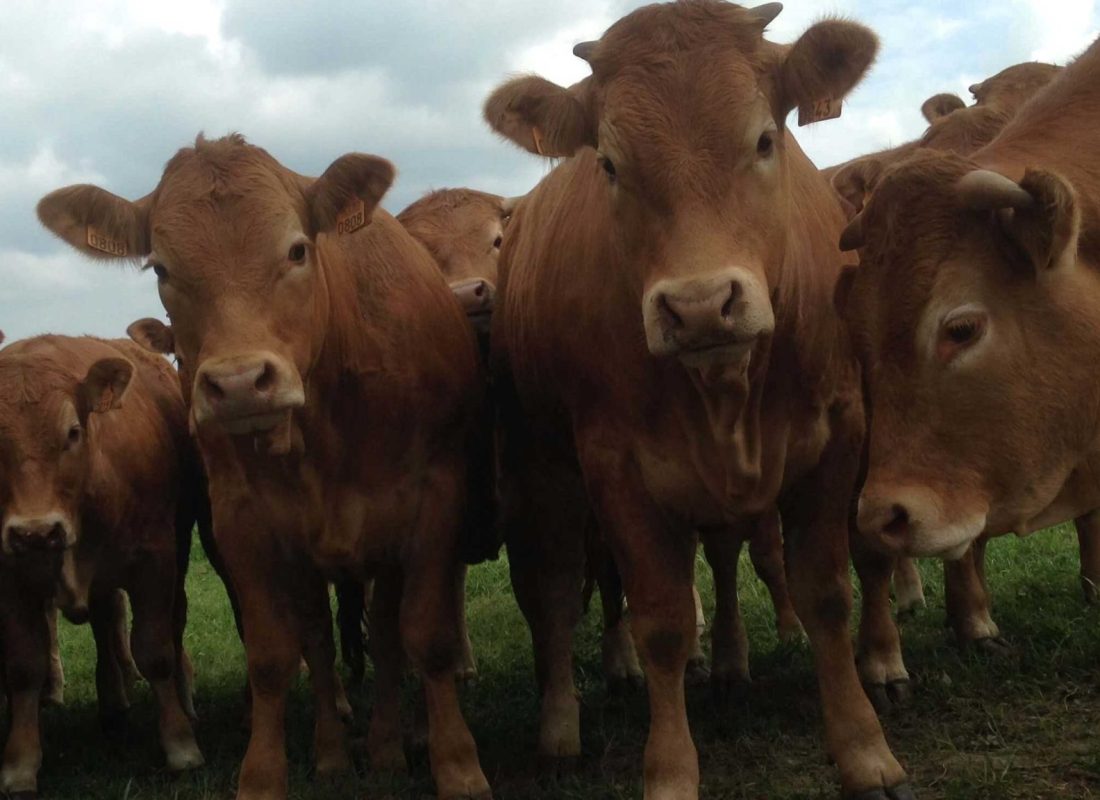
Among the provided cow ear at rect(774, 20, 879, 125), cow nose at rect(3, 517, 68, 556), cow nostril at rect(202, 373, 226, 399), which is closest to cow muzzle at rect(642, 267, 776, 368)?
cow ear at rect(774, 20, 879, 125)

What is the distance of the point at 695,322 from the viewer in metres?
4.01

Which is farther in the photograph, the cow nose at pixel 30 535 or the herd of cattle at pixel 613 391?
the cow nose at pixel 30 535

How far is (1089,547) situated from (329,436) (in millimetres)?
4035

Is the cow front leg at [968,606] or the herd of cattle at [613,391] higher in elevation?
the herd of cattle at [613,391]

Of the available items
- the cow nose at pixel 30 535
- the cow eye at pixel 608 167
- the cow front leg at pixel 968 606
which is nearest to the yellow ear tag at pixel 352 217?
the cow eye at pixel 608 167

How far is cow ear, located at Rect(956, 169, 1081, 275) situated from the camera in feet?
12.6

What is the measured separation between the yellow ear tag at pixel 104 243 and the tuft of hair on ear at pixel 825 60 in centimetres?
268

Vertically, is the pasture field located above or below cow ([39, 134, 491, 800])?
below

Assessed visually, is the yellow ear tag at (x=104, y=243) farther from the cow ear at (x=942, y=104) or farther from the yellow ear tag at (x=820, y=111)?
the cow ear at (x=942, y=104)

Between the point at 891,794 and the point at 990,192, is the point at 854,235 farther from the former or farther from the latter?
the point at 891,794

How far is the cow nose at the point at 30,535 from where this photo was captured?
6.26 metres

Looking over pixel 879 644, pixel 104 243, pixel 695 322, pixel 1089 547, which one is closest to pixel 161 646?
pixel 104 243

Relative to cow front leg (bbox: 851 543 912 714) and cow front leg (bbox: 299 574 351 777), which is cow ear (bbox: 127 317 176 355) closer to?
cow front leg (bbox: 299 574 351 777)

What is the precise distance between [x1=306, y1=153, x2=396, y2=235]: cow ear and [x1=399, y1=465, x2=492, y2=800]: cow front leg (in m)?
1.08
